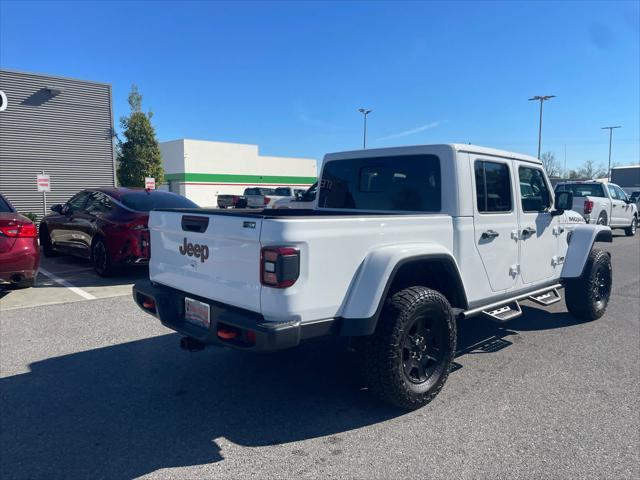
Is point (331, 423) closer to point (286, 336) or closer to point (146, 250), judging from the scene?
point (286, 336)

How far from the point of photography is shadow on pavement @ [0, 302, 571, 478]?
2.96 metres

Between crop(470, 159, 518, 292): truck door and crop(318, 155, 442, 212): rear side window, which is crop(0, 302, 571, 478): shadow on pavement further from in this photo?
crop(318, 155, 442, 212): rear side window

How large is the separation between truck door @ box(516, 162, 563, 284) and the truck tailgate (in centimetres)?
292

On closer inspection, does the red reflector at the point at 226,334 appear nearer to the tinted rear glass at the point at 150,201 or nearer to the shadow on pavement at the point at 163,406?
the shadow on pavement at the point at 163,406

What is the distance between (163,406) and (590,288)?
16.4 ft

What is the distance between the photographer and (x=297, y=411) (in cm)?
358

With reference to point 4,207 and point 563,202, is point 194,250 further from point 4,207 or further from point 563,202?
point 4,207

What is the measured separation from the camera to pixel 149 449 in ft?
9.90

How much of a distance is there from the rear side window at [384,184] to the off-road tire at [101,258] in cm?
446

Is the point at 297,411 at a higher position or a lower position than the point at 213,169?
lower

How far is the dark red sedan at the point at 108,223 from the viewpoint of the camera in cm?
774

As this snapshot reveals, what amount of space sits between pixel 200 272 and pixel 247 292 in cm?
60

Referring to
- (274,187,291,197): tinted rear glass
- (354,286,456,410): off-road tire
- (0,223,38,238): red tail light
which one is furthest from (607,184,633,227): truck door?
(0,223,38,238): red tail light

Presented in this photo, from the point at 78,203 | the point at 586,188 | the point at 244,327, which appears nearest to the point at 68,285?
the point at 78,203
